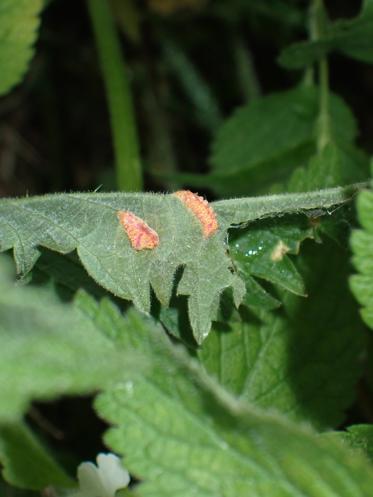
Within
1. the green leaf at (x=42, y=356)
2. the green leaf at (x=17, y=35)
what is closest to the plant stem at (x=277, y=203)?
the green leaf at (x=42, y=356)

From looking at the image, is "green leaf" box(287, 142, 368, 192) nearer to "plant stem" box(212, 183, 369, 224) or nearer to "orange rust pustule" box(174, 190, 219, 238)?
"plant stem" box(212, 183, 369, 224)

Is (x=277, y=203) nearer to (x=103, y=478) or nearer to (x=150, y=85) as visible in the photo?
(x=103, y=478)

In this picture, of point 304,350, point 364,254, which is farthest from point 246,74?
point 364,254

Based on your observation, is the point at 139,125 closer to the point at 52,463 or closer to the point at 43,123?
the point at 43,123

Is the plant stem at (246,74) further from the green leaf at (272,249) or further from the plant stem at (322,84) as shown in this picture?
the green leaf at (272,249)

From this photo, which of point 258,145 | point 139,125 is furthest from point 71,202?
point 139,125

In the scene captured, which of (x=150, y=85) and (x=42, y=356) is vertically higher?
(x=42, y=356)
